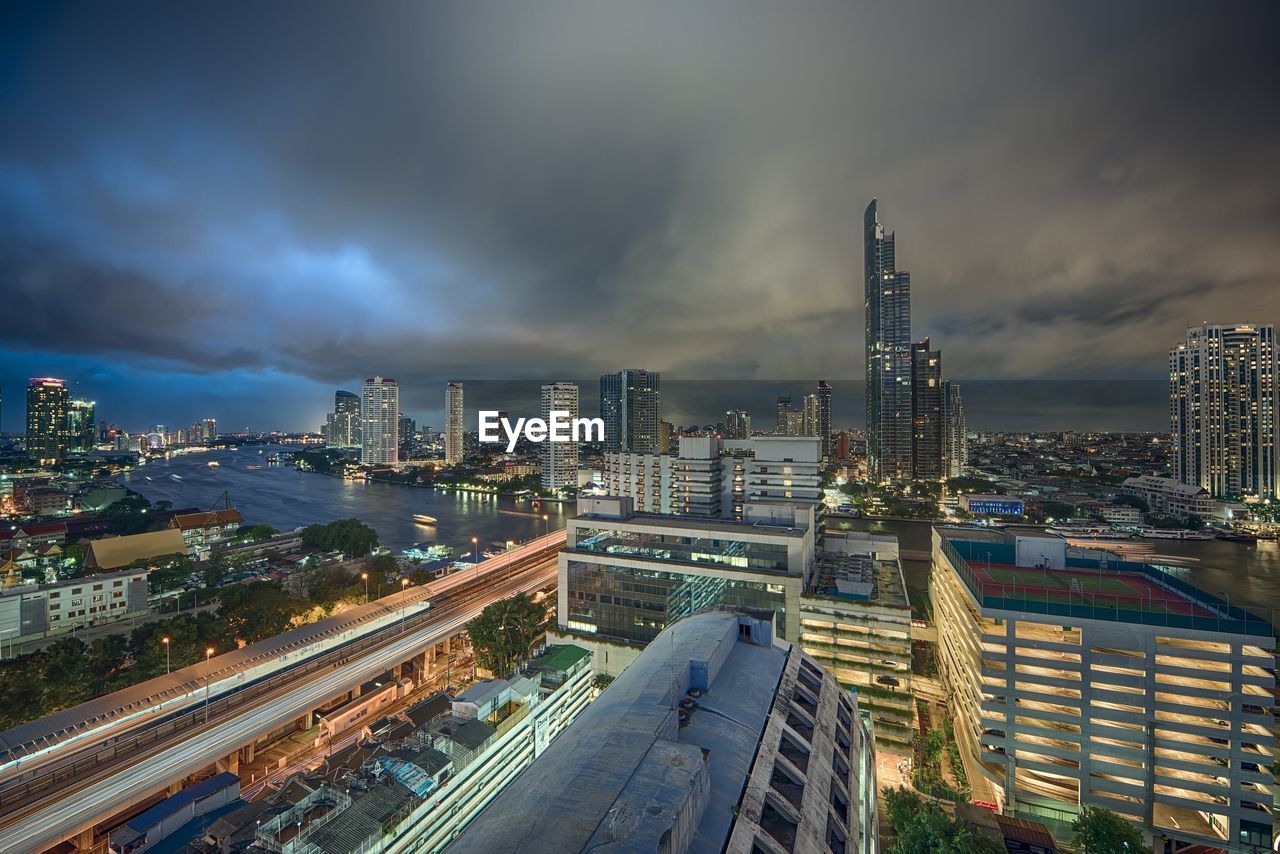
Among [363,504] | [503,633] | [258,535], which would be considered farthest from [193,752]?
[363,504]

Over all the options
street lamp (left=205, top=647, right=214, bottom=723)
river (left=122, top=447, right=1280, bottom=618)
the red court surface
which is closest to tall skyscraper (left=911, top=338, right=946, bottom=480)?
river (left=122, top=447, right=1280, bottom=618)

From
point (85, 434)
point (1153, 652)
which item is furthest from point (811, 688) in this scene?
point (85, 434)

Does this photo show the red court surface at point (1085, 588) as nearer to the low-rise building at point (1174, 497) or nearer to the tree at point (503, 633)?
the tree at point (503, 633)

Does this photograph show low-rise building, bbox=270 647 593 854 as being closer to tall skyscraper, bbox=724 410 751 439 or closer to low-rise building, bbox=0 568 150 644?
low-rise building, bbox=0 568 150 644

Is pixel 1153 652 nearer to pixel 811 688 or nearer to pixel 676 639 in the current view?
pixel 811 688

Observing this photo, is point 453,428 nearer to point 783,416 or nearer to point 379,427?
point 379,427

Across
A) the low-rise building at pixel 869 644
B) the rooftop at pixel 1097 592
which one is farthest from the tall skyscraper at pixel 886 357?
the low-rise building at pixel 869 644
